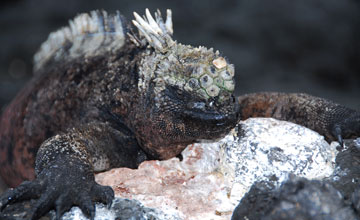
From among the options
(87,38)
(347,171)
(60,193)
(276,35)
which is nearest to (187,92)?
(60,193)

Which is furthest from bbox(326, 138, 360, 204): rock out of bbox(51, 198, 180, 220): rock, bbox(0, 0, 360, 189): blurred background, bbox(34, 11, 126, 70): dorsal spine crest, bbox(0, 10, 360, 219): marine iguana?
bbox(0, 0, 360, 189): blurred background

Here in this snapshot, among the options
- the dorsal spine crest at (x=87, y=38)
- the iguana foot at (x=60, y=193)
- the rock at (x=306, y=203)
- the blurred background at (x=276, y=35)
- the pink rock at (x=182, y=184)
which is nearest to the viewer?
the rock at (x=306, y=203)

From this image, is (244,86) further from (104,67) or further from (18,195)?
(18,195)

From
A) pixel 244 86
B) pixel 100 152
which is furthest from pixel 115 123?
pixel 244 86

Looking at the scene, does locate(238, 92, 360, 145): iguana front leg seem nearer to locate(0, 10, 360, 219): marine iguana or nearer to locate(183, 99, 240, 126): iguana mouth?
locate(0, 10, 360, 219): marine iguana

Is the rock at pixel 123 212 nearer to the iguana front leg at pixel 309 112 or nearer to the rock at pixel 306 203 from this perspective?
the rock at pixel 306 203

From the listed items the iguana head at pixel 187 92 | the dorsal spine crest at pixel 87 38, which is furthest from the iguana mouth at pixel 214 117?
the dorsal spine crest at pixel 87 38

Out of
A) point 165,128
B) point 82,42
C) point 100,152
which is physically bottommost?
point 100,152

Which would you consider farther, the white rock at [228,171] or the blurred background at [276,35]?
the blurred background at [276,35]
